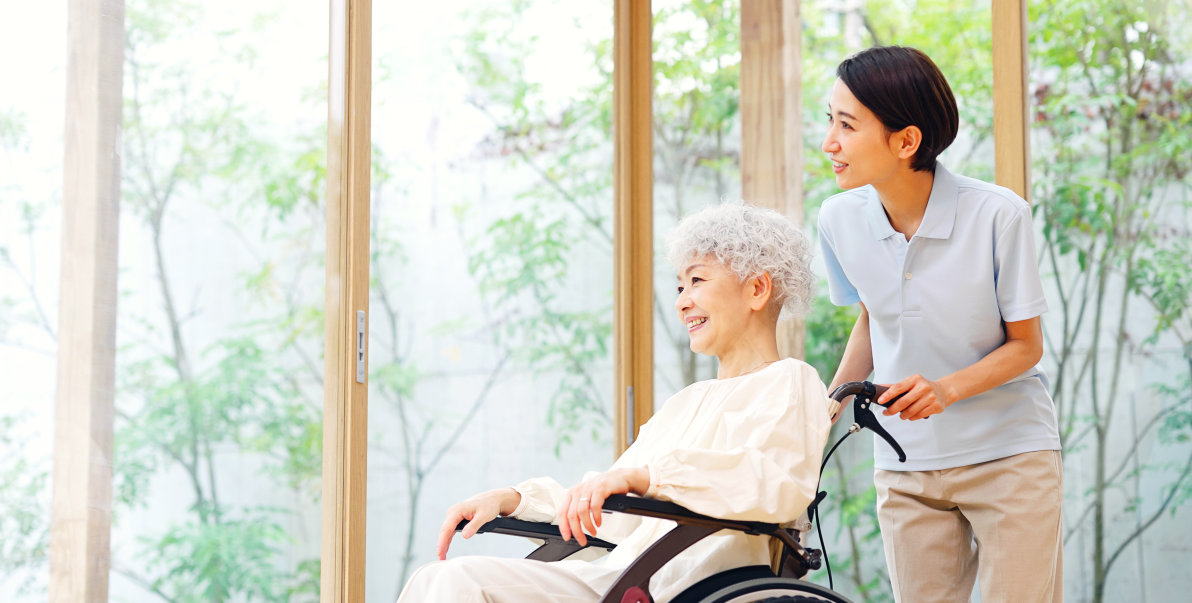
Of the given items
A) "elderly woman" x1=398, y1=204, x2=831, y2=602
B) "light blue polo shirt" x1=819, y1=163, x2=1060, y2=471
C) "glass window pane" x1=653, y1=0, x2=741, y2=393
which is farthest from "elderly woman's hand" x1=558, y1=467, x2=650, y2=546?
"glass window pane" x1=653, y1=0, x2=741, y2=393

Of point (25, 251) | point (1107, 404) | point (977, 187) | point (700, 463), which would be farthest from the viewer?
point (1107, 404)

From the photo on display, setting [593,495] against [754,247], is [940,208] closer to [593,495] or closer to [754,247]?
[754,247]

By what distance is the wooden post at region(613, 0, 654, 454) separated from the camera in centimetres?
325

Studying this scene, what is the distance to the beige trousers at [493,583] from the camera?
148cm

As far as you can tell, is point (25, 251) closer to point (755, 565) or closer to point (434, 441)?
point (434, 441)

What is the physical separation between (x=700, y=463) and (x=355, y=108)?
1.35m

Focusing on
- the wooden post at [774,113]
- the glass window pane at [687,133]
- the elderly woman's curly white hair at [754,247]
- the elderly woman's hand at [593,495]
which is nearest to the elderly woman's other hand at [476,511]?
the elderly woman's hand at [593,495]

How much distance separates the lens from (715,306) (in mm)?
1820

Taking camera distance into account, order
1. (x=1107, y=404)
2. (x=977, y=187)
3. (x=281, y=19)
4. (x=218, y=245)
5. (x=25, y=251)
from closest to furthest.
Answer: (x=25, y=251)
(x=977, y=187)
(x=218, y=245)
(x=281, y=19)
(x=1107, y=404)

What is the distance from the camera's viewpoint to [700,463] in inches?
59.6

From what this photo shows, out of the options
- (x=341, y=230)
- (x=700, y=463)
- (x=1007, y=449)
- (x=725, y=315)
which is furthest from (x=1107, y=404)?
(x=341, y=230)

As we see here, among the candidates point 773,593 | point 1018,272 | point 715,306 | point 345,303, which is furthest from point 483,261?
point 773,593

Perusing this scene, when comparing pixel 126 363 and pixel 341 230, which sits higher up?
pixel 341 230

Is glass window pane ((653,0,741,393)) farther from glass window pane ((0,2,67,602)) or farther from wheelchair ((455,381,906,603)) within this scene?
glass window pane ((0,2,67,602))
